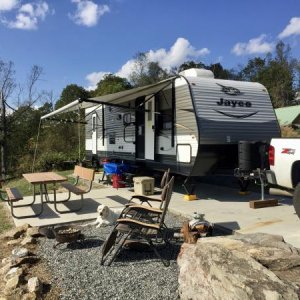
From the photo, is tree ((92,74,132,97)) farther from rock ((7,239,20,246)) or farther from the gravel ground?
the gravel ground

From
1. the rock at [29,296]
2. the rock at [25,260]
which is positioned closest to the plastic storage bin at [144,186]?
the rock at [25,260]

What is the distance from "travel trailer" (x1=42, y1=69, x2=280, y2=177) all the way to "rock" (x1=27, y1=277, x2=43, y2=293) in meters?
5.10

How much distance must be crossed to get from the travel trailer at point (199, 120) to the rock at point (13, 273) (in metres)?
4.88

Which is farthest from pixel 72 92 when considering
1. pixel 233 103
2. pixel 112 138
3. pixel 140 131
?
pixel 233 103

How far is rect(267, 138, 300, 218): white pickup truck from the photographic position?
6.57m

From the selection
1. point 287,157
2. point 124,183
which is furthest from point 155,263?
point 124,183

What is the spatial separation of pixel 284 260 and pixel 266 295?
651 mm

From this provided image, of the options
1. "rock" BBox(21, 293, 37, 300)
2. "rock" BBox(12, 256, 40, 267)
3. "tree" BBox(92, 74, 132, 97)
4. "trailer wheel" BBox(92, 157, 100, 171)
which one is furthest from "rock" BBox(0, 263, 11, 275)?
"tree" BBox(92, 74, 132, 97)

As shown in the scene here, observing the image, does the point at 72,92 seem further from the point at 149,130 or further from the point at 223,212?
the point at 223,212

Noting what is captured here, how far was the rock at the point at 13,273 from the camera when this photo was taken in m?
4.40

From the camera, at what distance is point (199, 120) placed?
8.58 meters

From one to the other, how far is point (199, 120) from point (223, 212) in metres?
2.04

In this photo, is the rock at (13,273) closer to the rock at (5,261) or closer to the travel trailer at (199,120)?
the rock at (5,261)

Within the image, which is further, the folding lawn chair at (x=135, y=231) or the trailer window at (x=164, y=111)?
the trailer window at (x=164, y=111)
